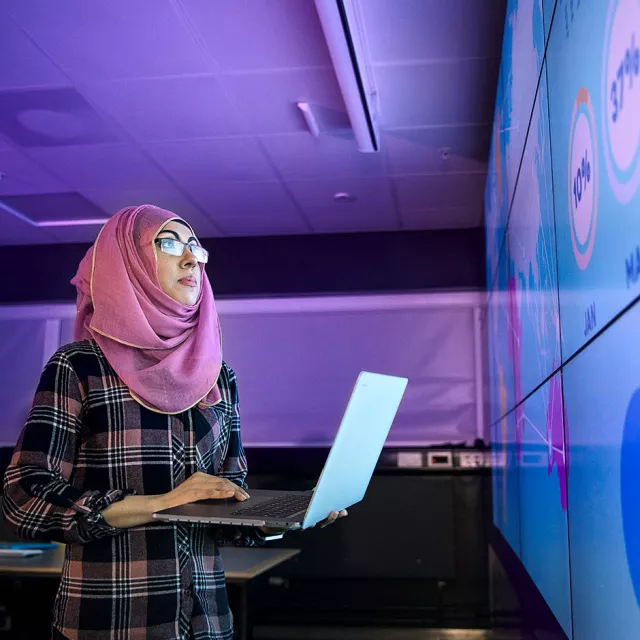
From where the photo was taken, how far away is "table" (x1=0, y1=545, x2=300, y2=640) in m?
2.71

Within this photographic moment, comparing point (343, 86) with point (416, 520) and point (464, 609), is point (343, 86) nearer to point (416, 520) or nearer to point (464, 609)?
point (416, 520)

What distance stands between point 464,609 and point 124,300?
12.5 ft

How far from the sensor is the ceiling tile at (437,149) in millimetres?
3529

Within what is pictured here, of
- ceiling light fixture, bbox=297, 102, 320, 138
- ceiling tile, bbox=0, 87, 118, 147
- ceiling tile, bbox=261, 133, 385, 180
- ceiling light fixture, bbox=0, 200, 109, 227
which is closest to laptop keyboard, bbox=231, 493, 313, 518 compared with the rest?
ceiling light fixture, bbox=297, 102, 320, 138

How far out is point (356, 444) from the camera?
125cm

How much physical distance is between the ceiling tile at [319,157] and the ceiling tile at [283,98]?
136mm

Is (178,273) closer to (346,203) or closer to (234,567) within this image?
(234,567)

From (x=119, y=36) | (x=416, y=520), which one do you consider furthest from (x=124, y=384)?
(x=416, y=520)

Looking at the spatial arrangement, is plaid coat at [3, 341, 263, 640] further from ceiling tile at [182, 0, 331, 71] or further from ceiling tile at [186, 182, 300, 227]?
ceiling tile at [186, 182, 300, 227]

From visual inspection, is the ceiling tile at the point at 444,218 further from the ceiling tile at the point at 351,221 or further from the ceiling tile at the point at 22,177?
the ceiling tile at the point at 22,177

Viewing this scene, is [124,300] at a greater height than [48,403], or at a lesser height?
greater

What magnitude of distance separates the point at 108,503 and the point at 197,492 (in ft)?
0.51

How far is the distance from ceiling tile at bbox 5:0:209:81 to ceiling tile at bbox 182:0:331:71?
3.6 inches

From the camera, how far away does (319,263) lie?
17.1 feet
